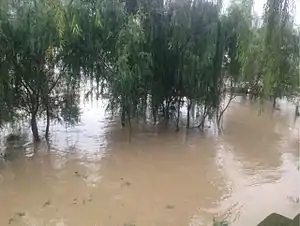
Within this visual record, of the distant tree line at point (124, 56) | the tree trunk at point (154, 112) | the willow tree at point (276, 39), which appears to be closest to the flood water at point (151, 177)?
the tree trunk at point (154, 112)

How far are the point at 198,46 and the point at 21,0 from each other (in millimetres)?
2797

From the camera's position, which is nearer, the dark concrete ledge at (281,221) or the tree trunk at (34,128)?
the dark concrete ledge at (281,221)

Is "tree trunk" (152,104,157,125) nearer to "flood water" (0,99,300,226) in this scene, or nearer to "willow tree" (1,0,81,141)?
"flood water" (0,99,300,226)

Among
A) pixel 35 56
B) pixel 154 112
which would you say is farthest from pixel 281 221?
pixel 154 112

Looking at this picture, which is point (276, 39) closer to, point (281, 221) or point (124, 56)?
point (281, 221)

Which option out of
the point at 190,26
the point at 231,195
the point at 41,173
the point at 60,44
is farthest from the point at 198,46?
the point at 41,173

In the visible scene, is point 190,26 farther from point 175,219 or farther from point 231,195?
point 175,219

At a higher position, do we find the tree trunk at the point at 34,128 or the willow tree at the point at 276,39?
the willow tree at the point at 276,39

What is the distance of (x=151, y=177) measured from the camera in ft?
18.7

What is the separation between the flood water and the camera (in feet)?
15.3

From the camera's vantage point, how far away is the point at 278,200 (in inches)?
198

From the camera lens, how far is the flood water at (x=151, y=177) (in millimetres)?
4648

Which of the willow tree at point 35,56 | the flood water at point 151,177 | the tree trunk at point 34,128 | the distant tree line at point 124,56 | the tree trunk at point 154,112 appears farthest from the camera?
the tree trunk at point 154,112

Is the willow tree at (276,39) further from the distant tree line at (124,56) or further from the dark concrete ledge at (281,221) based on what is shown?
the distant tree line at (124,56)
